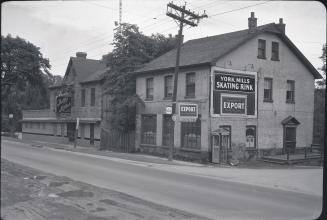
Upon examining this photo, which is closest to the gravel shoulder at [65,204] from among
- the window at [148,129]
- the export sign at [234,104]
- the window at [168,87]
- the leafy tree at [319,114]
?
the leafy tree at [319,114]

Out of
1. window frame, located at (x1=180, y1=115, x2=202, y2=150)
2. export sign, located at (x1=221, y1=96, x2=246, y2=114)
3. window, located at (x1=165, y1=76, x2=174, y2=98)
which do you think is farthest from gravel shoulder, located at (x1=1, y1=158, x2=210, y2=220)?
window, located at (x1=165, y1=76, x2=174, y2=98)

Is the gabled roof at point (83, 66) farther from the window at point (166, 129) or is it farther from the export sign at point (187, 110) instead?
the window at point (166, 129)

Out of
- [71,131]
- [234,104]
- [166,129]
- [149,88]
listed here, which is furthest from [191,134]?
[71,131]

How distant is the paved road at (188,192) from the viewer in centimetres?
616

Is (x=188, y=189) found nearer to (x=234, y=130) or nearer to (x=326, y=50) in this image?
(x=326, y=50)

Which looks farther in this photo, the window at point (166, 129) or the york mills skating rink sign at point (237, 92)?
the window at point (166, 129)

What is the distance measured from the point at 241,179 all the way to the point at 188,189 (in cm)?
353

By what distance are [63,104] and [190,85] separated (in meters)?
17.6

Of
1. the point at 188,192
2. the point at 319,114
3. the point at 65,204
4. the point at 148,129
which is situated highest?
the point at 319,114

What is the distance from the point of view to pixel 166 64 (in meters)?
22.2

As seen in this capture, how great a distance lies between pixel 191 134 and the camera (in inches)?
849

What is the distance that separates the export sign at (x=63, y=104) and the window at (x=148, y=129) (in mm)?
19402

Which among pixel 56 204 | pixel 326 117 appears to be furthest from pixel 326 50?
pixel 56 204

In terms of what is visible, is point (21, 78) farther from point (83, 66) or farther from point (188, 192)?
point (188, 192)
